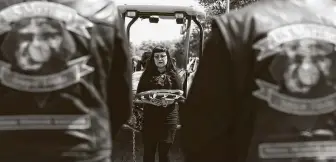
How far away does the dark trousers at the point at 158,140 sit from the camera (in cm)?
708

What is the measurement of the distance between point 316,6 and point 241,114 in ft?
1.77

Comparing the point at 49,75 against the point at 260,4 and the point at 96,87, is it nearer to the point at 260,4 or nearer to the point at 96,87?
the point at 96,87

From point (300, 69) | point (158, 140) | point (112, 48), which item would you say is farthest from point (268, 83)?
point (158, 140)

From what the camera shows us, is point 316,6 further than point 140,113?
No

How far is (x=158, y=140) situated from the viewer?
23.4 feet

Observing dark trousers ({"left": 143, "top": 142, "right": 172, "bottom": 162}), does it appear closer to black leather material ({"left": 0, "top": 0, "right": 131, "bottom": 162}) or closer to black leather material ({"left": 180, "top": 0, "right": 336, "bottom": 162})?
black leather material ({"left": 0, "top": 0, "right": 131, "bottom": 162})

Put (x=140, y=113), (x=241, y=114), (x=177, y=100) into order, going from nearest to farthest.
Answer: (x=241, y=114)
(x=177, y=100)
(x=140, y=113)

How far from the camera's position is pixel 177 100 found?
7133 mm

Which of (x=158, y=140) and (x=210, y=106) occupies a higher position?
(x=210, y=106)

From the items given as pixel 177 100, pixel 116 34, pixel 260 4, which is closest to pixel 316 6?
pixel 260 4

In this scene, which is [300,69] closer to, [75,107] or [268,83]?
[268,83]

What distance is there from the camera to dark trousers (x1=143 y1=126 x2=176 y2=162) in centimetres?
708

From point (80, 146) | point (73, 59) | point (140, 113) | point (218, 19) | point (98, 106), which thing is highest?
point (218, 19)

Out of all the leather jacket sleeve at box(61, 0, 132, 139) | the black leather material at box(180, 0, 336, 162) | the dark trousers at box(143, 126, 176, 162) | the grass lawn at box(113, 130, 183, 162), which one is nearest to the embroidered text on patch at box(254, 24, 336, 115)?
the black leather material at box(180, 0, 336, 162)
